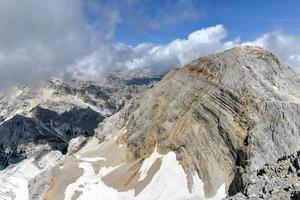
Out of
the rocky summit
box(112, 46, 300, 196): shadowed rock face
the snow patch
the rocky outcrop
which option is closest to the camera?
the rocky outcrop

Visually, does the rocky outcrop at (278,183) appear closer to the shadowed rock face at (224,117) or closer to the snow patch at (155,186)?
the shadowed rock face at (224,117)

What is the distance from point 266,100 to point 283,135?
7561 mm

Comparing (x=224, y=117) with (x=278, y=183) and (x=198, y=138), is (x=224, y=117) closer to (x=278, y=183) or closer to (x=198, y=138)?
(x=198, y=138)

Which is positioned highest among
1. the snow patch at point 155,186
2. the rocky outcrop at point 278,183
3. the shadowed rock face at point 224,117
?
the shadowed rock face at point 224,117

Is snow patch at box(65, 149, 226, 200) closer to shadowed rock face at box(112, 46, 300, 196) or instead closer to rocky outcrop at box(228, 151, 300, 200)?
shadowed rock face at box(112, 46, 300, 196)

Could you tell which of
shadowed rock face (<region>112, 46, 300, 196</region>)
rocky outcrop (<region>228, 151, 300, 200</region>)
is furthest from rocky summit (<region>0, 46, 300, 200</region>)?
rocky outcrop (<region>228, 151, 300, 200</region>)

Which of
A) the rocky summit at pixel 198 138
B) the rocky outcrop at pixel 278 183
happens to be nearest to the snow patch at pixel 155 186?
the rocky summit at pixel 198 138

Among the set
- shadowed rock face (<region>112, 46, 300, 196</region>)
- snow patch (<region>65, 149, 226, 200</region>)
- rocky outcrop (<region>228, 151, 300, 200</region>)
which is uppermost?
shadowed rock face (<region>112, 46, 300, 196</region>)

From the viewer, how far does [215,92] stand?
8494cm

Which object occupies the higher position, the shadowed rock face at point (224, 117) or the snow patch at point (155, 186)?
the shadowed rock face at point (224, 117)

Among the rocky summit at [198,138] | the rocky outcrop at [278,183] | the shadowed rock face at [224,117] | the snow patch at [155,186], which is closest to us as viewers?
the rocky outcrop at [278,183]

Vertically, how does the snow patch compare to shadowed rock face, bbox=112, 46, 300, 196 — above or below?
below

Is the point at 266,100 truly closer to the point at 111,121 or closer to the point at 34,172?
the point at 111,121

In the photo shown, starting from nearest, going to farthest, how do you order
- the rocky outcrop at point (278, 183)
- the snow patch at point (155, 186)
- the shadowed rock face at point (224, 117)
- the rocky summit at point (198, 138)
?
the rocky outcrop at point (278, 183), the shadowed rock face at point (224, 117), the rocky summit at point (198, 138), the snow patch at point (155, 186)
